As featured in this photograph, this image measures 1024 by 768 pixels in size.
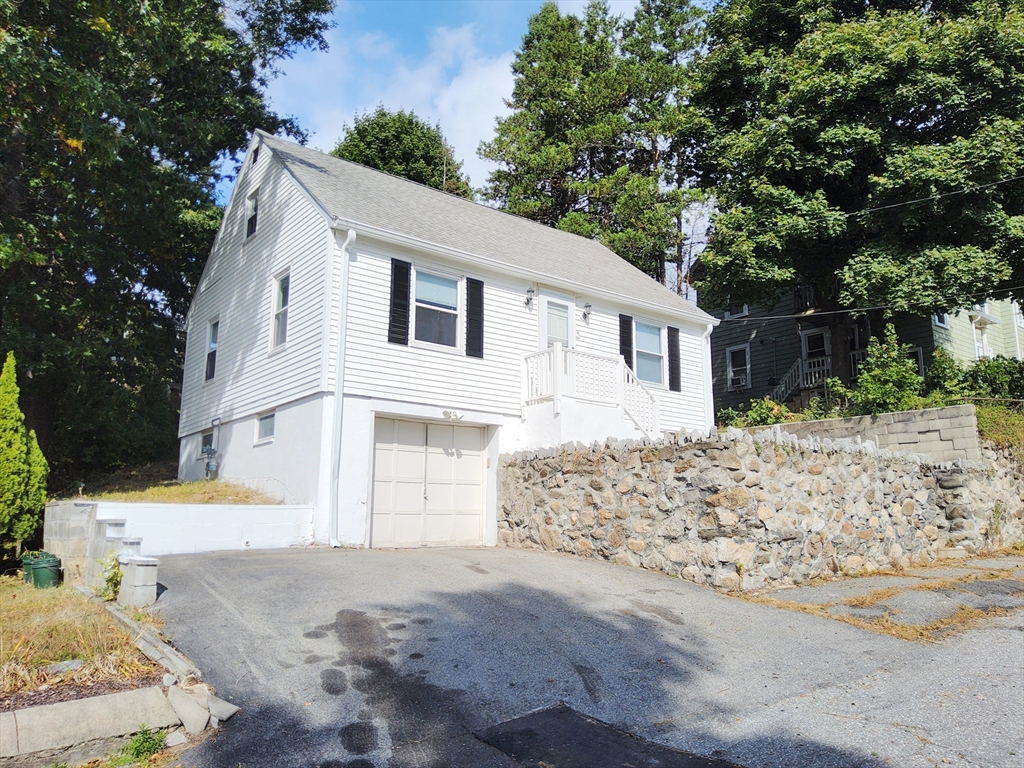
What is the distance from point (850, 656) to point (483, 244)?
418 inches

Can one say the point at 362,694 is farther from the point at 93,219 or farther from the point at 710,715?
the point at 93,219

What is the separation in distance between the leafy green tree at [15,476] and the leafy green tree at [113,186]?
6408mm

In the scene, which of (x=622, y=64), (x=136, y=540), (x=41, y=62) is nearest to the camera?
(x=136, y=540)

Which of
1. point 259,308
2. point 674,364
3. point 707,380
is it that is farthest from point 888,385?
point 259,308

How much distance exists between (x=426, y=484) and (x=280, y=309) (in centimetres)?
439

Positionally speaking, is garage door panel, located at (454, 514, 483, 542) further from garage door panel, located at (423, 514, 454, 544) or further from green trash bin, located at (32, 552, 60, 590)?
green trash bin, located at (32, 552, 60, 590)

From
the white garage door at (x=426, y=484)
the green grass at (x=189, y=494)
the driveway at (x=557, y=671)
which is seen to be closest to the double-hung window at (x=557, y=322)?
the white garage door at (x=426, y=484)

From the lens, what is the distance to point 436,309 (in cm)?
1314

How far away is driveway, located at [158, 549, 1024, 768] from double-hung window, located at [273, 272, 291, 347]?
5.79 meters

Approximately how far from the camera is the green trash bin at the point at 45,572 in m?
8.45

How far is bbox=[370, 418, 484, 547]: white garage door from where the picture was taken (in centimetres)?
1223

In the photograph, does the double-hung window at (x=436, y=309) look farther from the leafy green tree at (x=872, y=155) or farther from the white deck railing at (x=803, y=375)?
the white deck railing at (x=803, y=375)

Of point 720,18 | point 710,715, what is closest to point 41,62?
point 710,715

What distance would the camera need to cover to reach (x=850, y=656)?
6.25 metres
